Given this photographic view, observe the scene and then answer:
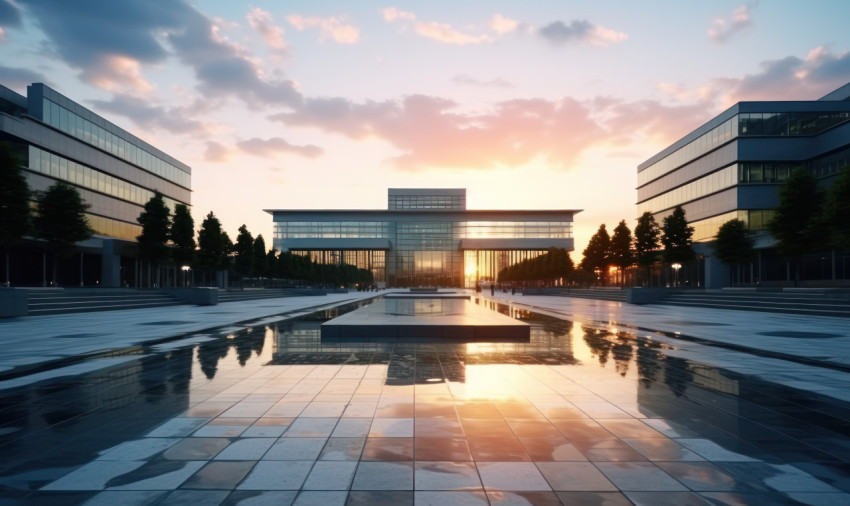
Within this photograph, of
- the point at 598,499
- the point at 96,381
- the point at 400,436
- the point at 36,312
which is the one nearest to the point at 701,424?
the point at 598,499

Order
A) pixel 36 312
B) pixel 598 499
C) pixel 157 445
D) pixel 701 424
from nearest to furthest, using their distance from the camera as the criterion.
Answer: pixel 598 499 → pixel 157 445 → pixel 701 424 → pixel 36 312

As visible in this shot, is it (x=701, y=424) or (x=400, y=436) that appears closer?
(x=400, y=436)

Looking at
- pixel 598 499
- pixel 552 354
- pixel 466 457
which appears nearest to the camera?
pixel 598 499

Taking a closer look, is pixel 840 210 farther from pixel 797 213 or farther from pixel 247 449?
pixel 247 449

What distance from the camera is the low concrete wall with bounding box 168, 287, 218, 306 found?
39.8 m

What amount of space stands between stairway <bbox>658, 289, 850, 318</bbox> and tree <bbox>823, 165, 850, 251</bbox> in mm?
3964

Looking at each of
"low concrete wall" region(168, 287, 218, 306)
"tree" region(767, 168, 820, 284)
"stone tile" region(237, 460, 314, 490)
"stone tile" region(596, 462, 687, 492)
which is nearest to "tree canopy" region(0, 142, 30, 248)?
"low concrete wall" region(168, 287, 218, 306)

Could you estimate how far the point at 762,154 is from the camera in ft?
178

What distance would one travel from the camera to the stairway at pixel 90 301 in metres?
27.4

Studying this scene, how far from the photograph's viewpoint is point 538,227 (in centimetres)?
12588

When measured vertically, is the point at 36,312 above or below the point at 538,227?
below

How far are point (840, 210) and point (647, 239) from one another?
Result: 25851mm

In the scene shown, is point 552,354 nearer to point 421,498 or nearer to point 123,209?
point 421,498

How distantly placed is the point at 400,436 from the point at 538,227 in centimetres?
12388
